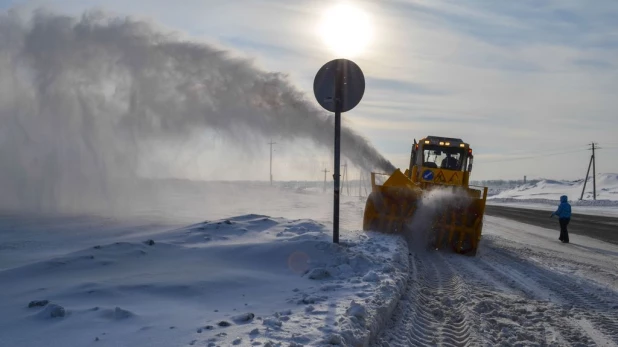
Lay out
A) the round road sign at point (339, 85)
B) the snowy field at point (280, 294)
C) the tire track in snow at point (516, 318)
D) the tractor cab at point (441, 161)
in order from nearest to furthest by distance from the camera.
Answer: the snowy field at point (280, 294) < the tire track in snow at point (516, 318) < the round road sign at point (339, 85) < the tractor cab at point (441, 161)

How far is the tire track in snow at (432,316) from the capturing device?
4.78 metres

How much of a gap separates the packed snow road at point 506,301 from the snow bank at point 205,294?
374mm

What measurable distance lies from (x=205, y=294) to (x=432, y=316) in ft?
8.79

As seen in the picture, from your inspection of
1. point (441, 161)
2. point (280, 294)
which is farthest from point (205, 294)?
point (441, 161)

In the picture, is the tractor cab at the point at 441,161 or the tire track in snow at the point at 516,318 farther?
the tractor cab at the point at 441,161

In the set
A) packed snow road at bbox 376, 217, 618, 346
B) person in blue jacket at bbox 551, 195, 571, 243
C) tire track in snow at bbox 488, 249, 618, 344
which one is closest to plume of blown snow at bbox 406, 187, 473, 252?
packed snow road at bbox 376, 217, 618, 346

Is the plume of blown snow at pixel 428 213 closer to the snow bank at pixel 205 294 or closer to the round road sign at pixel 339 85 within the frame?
the snow bank at pixel 205 294

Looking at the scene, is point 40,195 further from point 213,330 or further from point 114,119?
point 213,330

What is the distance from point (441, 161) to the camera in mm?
15297

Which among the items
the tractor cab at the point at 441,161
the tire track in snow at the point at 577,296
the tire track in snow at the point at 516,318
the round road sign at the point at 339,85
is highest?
the round road sign at the point at 339,85

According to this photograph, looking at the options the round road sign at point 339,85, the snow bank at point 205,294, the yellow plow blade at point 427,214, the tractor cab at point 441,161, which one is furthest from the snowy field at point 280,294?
the tractor cab at point 441,161

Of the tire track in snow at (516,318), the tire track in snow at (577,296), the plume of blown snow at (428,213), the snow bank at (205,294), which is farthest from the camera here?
the plume of blown snow at (428,213)

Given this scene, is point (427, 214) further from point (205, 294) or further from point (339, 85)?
point (205, 294)

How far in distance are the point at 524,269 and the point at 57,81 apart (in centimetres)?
1532
